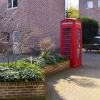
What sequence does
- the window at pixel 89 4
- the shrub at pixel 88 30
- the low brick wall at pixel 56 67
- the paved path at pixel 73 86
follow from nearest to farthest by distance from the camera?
1. the paved path at pixel 73 86
2. the low brick wall at pixel 56 67
3. the shrub at pixel 88 30
4. the window at pixel 89 4

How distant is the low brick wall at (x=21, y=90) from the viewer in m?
9.30

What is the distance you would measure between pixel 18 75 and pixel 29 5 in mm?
17297

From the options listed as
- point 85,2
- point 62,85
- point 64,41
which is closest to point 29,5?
point 64,41

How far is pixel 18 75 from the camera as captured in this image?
384 inches

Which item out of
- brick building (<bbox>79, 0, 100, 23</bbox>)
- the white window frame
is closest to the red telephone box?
brick building (<bbox>79, 0, 100, 23</bbox>)

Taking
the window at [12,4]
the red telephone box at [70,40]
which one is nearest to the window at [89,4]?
the window at [12,4]

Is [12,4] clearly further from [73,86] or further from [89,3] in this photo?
[89,3]

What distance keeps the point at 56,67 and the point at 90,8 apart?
41371mm

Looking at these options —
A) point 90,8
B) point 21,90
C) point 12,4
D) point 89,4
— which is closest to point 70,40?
point 21,90

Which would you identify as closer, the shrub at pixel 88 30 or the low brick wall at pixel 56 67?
the low brick wall at pixel 56 67

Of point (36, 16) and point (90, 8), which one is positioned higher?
point (90, 8)

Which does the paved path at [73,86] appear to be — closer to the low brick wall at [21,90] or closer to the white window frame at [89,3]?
the low brick wall at [21,90]

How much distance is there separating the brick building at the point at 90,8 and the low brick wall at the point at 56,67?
38.1 meters

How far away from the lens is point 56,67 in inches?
589
